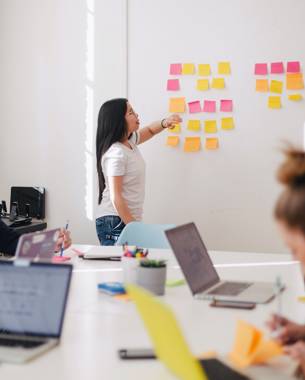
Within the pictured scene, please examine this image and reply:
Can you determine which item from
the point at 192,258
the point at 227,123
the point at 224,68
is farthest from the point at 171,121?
the point at 192,258

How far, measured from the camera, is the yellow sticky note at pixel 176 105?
380 cm

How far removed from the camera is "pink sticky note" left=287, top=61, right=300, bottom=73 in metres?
3.60

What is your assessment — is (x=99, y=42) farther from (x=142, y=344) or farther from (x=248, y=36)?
(x=142, y=344)

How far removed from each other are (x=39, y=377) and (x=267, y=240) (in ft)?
8.96

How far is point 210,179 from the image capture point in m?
3.81

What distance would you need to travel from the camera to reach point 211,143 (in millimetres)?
3775

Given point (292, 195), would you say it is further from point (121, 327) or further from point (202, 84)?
point (202, 84)

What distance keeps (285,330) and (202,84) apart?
2607 mm

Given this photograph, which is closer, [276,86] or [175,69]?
[276,86]

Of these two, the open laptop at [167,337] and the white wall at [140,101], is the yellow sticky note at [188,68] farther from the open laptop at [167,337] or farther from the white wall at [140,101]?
the open laptop at [167,337]

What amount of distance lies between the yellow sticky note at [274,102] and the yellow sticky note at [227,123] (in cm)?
26

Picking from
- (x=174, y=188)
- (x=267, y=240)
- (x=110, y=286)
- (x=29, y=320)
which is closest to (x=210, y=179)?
(x=174, y=188)

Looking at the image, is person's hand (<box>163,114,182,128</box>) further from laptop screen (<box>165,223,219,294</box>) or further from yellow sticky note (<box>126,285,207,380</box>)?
yellow sticky note (<box>126,285,207,380</box>)

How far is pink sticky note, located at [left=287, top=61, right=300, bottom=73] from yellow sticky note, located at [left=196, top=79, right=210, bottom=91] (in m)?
0.52
